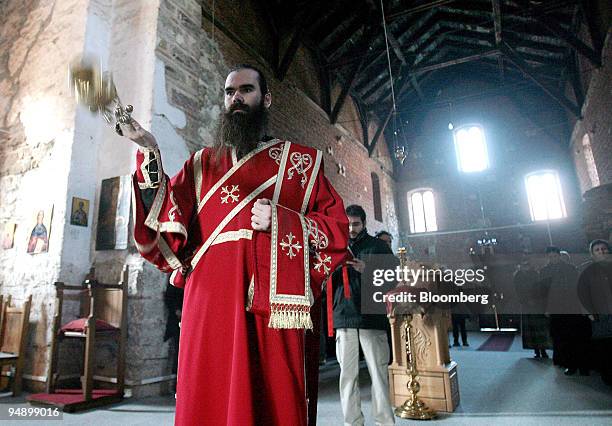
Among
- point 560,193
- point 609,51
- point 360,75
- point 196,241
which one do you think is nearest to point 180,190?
point 196,241

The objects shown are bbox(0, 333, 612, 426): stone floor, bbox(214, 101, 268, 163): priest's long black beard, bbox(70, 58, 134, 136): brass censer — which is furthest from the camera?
bbox(0, 333, 612, 426): stone floor

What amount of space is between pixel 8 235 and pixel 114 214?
5.02ft

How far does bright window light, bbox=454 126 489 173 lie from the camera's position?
623 inches

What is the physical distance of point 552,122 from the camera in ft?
47.6

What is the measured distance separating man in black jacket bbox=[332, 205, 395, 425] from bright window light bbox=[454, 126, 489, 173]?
47.3ft

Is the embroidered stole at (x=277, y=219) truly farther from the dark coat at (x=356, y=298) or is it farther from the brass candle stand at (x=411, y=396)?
the brass candle stand at (x=411, y=396)

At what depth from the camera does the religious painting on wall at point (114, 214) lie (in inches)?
171

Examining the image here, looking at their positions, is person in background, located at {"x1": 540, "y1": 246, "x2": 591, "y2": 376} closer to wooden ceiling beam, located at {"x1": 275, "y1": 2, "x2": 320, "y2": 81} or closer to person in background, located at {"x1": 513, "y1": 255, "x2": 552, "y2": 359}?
person in background, located at {"x1": 513, "y1": 255, "x2": 552, "y2": 359}

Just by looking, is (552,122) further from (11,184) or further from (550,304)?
(11,184)

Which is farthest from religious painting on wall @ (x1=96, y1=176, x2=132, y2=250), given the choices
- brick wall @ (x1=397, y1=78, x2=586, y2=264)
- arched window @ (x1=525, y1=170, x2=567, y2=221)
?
arched window @ (x1=525, y1=170, x2=567, y2=221)

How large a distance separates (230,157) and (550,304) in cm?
556

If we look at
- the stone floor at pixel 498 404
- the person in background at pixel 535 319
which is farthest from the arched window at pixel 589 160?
the stone floor at pixel 498 404

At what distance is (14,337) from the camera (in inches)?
161

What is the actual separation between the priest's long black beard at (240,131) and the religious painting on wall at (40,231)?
379 centimetres
